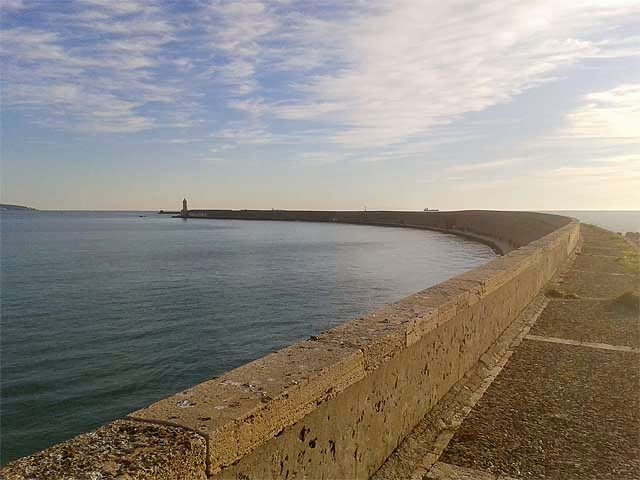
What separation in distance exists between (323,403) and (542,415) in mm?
2081

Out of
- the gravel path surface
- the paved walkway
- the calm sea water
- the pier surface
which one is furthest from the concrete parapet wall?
the calm sea water

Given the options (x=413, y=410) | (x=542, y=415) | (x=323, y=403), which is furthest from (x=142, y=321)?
(x=323, y=403)

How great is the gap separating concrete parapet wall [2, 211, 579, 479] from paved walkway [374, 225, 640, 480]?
17 cm

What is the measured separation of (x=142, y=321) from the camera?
14.8 m

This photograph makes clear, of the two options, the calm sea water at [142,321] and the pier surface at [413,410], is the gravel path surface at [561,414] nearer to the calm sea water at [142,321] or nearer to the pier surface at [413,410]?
the pier surface at [413,410]

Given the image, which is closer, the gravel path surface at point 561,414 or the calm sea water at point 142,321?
the gravel path surface at point 561,414

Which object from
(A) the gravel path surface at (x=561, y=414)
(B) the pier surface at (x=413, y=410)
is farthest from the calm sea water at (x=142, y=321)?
(A) the gravel path surface at (x=561, y=414)

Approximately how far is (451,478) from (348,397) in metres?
0.84

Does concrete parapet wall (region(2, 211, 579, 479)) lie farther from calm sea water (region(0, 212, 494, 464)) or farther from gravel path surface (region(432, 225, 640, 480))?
calm sea water (region(0, 212, 494, 464))

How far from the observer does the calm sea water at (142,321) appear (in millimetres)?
9258

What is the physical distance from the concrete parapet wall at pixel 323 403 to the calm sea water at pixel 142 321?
6765mm

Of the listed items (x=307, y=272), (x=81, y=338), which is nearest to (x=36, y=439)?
(x=81, y=338)

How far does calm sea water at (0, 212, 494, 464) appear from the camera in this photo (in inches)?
364

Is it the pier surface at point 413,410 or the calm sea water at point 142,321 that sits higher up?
the pier surface at point 413,410
